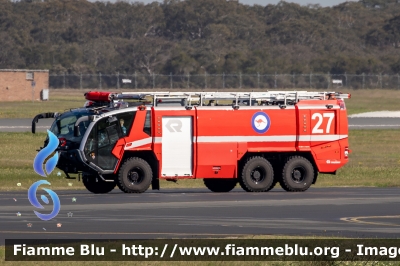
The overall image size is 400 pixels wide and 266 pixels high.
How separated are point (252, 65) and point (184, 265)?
355 ft

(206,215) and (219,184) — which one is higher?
(206,215)

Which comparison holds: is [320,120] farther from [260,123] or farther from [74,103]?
[74,103]

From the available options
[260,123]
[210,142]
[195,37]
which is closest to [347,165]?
[260,123]

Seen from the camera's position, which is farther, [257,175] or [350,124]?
[350,124]

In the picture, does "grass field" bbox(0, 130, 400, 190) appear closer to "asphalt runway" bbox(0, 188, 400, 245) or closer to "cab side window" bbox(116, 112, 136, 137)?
"asphalt runway" bbox(0, 188, 400, 245)

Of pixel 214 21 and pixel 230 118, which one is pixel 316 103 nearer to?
pixel 230 118

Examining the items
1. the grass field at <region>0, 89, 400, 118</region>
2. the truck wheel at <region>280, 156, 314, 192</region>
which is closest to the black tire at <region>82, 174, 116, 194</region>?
the truck wheel at <region>280, 156, 314, 192</region>

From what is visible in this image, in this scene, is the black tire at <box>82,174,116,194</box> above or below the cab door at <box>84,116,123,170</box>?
below

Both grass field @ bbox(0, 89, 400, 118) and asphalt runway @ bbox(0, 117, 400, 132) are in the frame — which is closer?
asphalt runway @ bbox(0, 117, 400, 132)

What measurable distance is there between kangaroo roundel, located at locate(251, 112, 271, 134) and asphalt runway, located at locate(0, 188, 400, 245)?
1.88 metres

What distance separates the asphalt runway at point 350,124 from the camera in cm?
5485

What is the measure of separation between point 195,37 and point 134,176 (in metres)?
126

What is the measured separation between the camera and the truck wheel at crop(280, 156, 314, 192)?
88.3 feet

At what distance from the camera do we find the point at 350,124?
59938 mm
